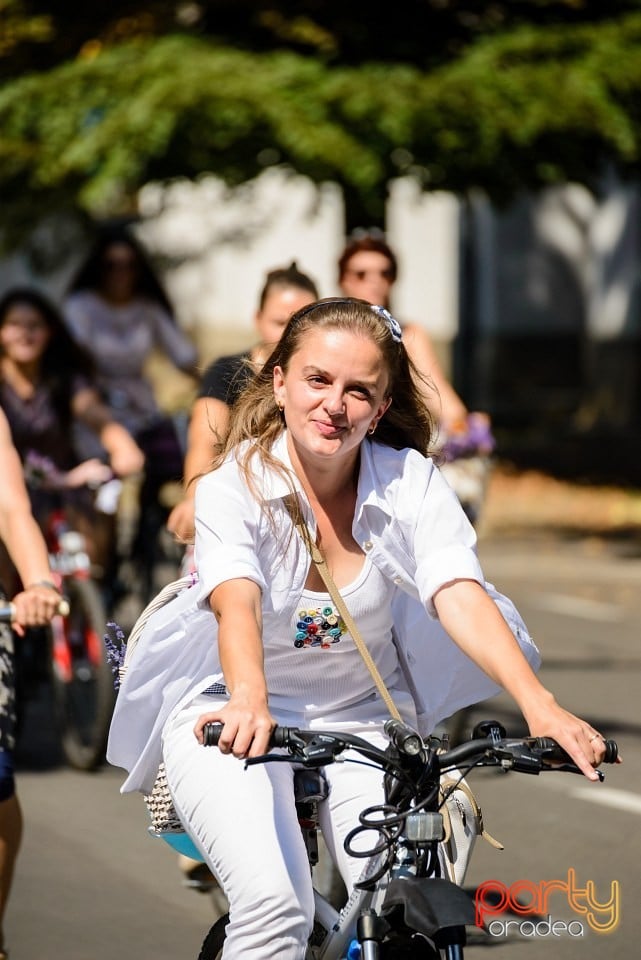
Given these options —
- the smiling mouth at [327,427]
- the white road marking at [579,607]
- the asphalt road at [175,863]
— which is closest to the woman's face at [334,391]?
the smiling mouth at [327,427]

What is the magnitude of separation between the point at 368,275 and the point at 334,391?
Answer: 3728mm

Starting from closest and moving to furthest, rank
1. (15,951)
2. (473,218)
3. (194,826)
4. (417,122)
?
1. (194,826)
2. (15,951)
3. (417,122)
4. (473,218)

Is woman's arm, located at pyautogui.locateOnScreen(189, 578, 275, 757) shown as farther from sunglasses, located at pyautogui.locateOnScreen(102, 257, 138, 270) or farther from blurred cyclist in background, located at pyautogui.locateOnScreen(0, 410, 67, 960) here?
sunglasses, located at pyautogui.locateOnScreen(102, 257, 138, 270)

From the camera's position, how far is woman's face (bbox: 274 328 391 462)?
3.53 meters

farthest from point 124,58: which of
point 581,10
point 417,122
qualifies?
point 581,10

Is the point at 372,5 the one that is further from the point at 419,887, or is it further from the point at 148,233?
the point at 419,887

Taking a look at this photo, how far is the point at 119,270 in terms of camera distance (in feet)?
31.2

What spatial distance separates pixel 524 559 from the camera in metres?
14.5

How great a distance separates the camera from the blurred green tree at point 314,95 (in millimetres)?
13781

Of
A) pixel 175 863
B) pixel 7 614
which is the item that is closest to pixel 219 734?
pixel 7 614

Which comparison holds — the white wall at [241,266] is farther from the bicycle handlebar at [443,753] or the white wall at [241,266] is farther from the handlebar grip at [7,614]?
the bicycle handlebar at [443,753]

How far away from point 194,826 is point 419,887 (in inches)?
22.1

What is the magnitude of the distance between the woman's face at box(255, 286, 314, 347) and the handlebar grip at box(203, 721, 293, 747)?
10.2ft

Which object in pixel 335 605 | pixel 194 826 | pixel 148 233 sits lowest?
pixel 148 233
